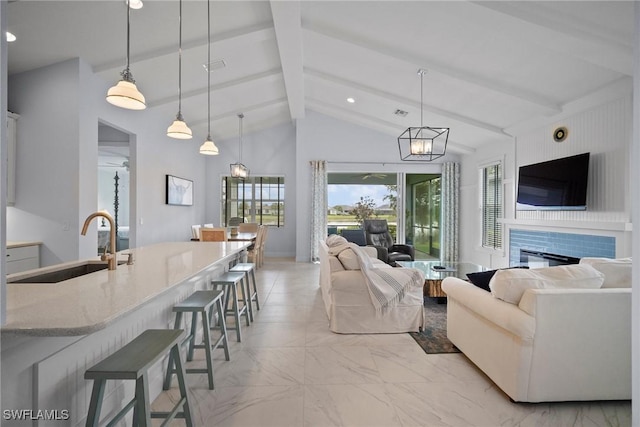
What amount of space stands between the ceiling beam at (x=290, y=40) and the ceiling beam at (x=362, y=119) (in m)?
1.24

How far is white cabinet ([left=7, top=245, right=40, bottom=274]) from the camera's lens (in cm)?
329

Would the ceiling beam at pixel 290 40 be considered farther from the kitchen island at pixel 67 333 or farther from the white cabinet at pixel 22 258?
the white cabinet at pixel 22 258

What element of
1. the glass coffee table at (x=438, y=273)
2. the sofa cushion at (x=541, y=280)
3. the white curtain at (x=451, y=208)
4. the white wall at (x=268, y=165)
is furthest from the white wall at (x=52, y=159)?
the white curtain at (x=451, y=208)

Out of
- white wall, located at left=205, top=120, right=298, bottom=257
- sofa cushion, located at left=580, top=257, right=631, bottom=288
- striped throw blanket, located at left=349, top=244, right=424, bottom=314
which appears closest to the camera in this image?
sofa cushion, located at left=580, top=257, right=631, bottom=288

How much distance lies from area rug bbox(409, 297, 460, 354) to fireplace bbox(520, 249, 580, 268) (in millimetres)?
1734

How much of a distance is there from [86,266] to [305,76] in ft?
15.4

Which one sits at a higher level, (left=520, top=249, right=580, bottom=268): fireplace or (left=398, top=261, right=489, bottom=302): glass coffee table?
(left=520, top=249, right=580, bottom=268): fireplace

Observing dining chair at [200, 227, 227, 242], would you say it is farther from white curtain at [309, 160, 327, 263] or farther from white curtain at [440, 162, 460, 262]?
white curtain at [440, 162, 460, 262]

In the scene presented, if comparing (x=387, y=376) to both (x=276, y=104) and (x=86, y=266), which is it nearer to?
(x=86, y=266)

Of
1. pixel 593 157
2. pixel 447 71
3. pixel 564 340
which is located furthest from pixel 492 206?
pixel 564 340

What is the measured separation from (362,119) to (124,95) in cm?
570

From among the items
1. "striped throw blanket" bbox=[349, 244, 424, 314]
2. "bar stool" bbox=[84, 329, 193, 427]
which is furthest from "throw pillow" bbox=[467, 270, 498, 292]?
"bar stool" bbox=[84, 329, 193, 427]

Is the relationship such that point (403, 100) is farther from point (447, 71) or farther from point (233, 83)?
point (233, 83)

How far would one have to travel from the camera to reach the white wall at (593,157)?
3438 millimetres
